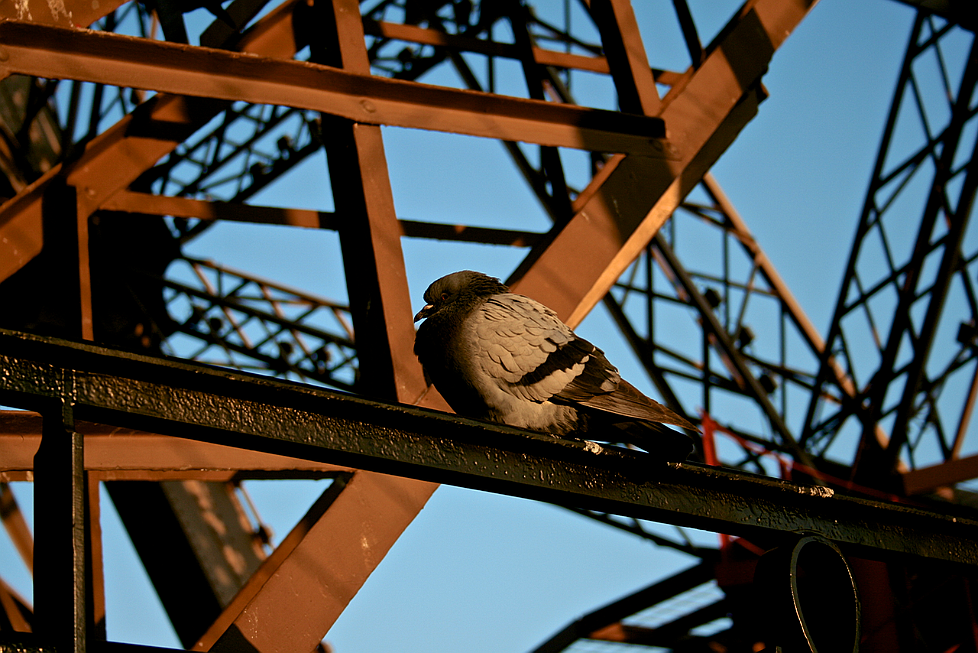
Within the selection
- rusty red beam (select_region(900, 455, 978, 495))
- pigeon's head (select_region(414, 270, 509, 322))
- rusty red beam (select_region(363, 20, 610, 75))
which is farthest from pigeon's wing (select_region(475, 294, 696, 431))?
rusty red beam (select_region(900, 455, 978, 495))

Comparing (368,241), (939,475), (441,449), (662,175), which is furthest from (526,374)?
(939,475)

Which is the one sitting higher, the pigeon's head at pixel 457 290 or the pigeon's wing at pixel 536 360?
the pigeon's head at pixel 457 290

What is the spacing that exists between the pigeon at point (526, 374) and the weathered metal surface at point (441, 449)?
951 mm

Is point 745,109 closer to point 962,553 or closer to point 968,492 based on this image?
point 962,553

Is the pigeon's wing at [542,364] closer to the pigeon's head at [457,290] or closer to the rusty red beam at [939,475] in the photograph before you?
the pigeon's head at [457,290]

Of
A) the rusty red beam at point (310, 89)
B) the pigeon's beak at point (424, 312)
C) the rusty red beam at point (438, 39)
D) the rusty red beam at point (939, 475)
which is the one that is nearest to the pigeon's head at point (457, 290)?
the pigeon's beak at point (424, 312)

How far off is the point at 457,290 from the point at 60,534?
2.33 meters

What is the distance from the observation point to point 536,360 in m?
3.23

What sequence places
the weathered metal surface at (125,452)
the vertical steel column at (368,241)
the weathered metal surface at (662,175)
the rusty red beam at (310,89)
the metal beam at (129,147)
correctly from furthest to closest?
the weathered metal surface at (662,175)
the metal beam at (129,147)
the vertical steel column at (368,241)
the rusty red beam at (310,89)
the weathered metal surface at (125,452)

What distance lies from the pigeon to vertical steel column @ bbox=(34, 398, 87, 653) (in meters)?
1.69

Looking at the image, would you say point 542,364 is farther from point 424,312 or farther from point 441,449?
point 441,449

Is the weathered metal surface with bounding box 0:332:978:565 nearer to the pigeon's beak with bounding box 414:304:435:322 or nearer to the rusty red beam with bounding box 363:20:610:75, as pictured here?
the pigeon's beak with bounding box 414:304:435:322

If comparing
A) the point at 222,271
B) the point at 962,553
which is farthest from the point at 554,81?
the point at 962,553

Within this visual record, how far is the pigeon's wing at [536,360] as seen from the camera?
320cm
